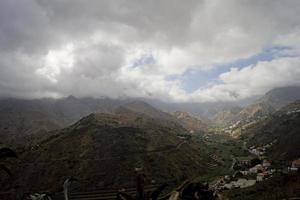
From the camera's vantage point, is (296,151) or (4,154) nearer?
(4,154)

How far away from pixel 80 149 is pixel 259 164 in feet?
300

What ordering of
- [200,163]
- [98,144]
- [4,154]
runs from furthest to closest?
[98,144]
[200,163]
[4,154]

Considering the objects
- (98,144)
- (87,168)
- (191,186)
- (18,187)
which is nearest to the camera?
(191,186)

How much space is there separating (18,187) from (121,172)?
43103 millimetres

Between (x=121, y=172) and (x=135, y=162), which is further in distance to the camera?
(x=135, y=162)

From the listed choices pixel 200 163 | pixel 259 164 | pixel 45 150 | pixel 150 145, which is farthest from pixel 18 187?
pixel 259 164

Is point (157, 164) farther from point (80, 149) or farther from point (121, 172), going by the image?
point (80, 149)

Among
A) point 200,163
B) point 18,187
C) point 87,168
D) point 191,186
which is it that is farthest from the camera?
point 200,163

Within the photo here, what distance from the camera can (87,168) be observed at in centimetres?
15938

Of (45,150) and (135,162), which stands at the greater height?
(45,150)

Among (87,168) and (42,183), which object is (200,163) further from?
(42,183)

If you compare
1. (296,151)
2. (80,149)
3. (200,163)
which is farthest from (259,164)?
(80,149)

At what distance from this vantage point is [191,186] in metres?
6.96

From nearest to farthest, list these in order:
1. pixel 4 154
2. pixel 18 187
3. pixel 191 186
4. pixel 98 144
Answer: pixel 4 154
pixel 191 186
pixel 18 187
pixel 98 144
